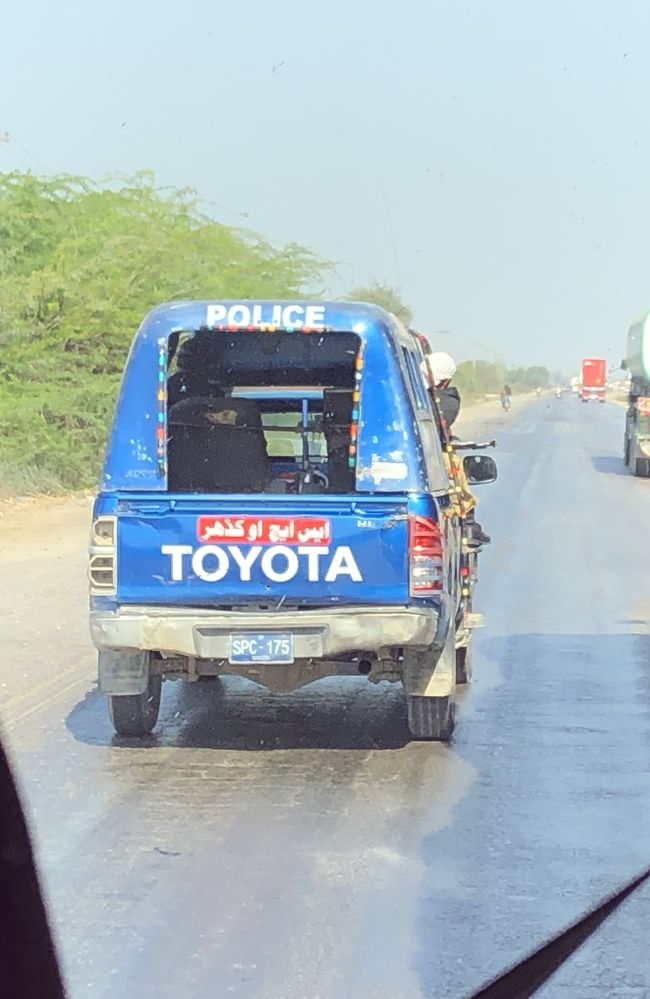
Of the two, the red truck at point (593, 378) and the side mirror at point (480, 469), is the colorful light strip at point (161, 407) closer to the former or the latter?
the side mirror at point (480, 469)

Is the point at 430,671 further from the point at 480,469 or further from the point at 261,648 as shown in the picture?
the point at 480,469

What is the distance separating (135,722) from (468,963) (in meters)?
3.01

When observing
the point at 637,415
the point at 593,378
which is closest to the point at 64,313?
the point at 637,415

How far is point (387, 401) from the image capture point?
6.51 m

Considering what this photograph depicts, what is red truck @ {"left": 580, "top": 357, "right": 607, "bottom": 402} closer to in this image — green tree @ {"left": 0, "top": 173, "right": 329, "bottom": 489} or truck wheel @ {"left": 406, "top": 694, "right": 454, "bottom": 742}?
green tree @ {"left": 0, "top": 173, "right": 329, "bottom": 489}

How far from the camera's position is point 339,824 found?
5531 millimetres

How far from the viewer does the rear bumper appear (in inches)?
248

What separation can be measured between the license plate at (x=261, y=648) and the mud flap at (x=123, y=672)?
0.51 meters

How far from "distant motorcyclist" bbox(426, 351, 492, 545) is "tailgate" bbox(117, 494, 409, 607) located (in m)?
1.46

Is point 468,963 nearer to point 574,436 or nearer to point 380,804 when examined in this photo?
point 380,804

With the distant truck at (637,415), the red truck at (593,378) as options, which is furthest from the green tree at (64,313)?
the red truck at (593,378)

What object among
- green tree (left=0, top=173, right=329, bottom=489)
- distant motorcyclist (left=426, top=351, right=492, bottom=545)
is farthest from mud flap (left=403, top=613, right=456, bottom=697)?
green tree (left=0, top=173, right=329, bottom=489)

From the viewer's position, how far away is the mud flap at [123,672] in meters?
6.60


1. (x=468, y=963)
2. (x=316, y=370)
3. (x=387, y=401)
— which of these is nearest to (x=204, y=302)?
(x=387, y=401)
